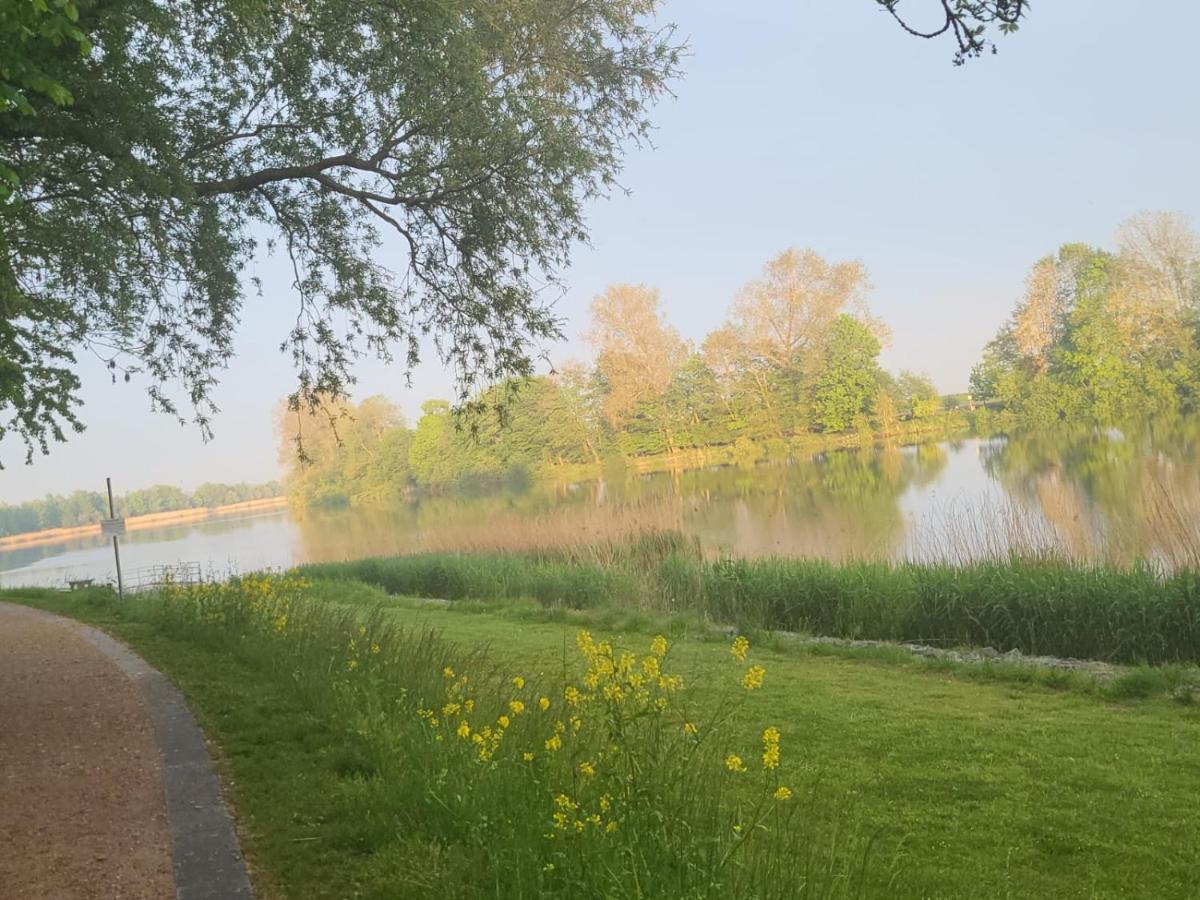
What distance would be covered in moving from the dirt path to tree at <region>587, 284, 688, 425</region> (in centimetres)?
4020

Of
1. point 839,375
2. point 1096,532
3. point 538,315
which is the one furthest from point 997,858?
point 839,375

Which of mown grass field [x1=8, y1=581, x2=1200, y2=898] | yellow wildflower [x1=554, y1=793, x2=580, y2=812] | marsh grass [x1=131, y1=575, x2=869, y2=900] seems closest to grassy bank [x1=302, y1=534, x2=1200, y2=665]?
mown grass field [x1=8, y1=581, x2=1200, y2=898]

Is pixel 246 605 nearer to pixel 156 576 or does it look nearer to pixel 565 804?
pixel 565 804

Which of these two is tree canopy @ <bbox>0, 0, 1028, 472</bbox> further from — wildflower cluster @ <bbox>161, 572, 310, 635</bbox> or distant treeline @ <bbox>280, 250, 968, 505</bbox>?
distant treeline @ <bbox>280, 250, 968, 505</bbox>

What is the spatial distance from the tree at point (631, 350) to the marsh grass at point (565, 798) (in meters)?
42.2

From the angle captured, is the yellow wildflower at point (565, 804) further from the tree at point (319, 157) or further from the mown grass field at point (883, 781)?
the tree at point (319, 157)

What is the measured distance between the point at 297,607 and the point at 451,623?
327 centimetres

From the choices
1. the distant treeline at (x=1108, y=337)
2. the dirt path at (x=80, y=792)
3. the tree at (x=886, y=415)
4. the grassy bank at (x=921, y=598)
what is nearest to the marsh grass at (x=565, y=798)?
the dirt path at (x=80, y=792)

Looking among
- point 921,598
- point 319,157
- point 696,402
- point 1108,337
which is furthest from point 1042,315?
point 319,157

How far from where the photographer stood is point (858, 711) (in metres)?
6.06

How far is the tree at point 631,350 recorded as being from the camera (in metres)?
46.5

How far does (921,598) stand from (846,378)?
41.4m

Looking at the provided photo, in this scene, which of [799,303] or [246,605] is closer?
[246,605]

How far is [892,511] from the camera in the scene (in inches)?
840
